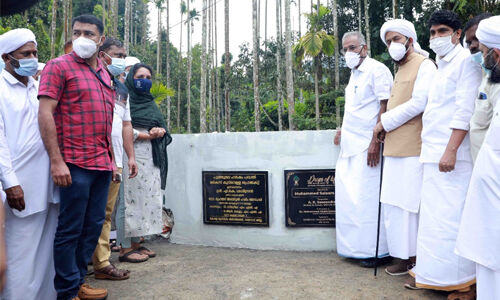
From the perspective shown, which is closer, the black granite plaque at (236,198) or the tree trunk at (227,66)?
the black granite plaque at (236,198)

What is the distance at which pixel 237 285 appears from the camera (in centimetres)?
340

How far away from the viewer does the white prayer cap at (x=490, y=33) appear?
2.32 metres

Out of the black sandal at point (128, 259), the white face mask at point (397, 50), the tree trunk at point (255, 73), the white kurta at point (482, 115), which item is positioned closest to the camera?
the white kurta at point (482, 115)

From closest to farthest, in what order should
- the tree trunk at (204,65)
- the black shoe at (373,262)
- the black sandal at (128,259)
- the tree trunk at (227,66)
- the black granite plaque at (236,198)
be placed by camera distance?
1. the black shoe at (373,262)
2. the black sandal at (128,259)
3. the black granite plaque at (236,198)
4. the tree trunk at (204,65)
5. the tree trunk at (227,66)

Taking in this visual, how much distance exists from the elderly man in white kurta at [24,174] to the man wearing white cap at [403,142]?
104 inches

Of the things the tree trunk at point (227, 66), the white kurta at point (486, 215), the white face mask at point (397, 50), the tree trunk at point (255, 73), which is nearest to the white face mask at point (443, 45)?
the white face mask at point (397, 50)

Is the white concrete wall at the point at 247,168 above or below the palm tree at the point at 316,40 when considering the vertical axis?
below

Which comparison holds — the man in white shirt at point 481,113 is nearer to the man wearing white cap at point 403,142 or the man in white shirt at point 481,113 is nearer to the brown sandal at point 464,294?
the man wearing white cap at point 403,142

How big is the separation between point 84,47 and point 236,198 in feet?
7.47

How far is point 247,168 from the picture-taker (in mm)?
4562

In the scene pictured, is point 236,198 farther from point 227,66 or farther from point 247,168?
point 227,66

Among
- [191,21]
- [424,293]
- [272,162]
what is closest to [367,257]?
[424,293]

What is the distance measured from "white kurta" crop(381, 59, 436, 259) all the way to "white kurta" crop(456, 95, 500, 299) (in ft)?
3.18

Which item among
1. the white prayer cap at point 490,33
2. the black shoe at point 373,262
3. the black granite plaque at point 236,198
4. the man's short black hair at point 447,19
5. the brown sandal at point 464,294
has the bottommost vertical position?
the black shoe at point 373,262
